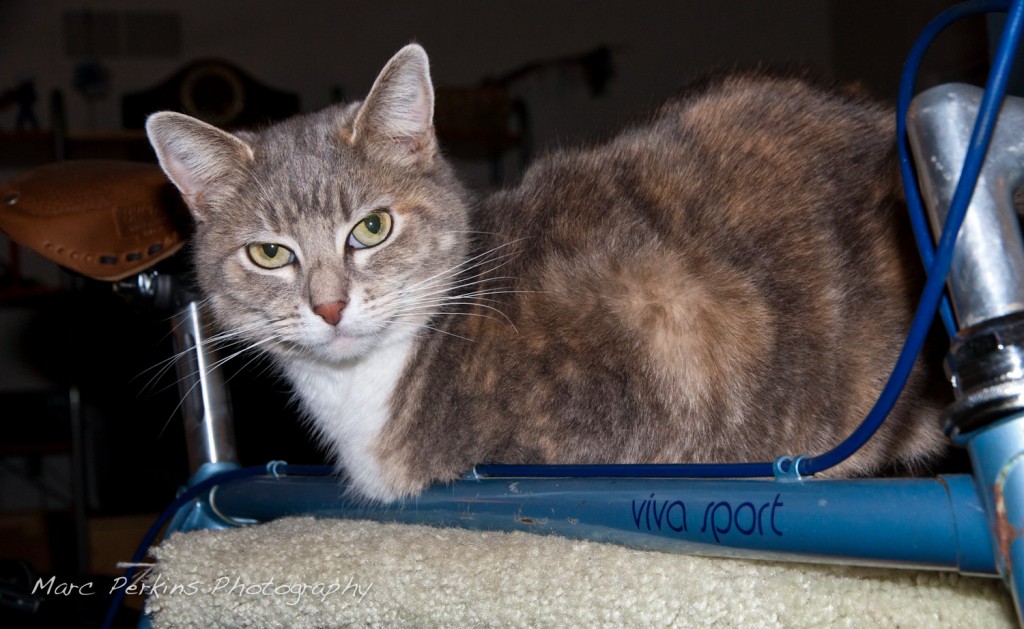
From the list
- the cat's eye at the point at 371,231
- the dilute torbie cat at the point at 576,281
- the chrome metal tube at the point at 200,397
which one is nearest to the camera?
the dilute torbie cat at the point at 576,281

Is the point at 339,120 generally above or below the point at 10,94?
above

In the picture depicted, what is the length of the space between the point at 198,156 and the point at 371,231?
0.30 metres

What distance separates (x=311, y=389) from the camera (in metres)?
1.34

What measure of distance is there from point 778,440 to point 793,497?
38cm

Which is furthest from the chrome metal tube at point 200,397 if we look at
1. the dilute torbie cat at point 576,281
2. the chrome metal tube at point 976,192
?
the chrome metal tube at point 976,192

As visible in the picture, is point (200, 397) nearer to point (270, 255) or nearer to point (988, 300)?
point (270, 255)

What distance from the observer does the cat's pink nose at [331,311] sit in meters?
1.18

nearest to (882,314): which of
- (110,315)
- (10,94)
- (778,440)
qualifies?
(778,440)

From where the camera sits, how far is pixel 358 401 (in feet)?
4.17

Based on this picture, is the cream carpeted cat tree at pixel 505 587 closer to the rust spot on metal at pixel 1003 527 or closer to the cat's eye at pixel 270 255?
the rust spot on metal at pixel 1003 527

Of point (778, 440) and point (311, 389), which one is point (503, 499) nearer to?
point (778, 440)

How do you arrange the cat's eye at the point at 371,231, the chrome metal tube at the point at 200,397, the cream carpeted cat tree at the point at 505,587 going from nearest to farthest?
the cream carpeted cat tree at the point at 505,587 → the cat's eye at the point at 371,231 → the chrome metal tube at the point at 200,397

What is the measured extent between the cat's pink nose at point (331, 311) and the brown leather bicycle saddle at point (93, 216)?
12.2 inches

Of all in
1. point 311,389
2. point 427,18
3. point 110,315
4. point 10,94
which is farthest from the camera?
point 427,18
